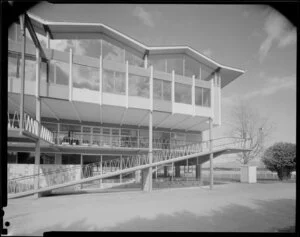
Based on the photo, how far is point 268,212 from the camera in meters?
6.92

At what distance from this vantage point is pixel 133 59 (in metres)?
14.7

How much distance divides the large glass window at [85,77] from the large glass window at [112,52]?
1504mm

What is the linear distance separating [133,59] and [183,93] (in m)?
4.44

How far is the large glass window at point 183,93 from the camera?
1463 centimetres

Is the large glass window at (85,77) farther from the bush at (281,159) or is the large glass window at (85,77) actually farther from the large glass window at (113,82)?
the bush at (281,159)

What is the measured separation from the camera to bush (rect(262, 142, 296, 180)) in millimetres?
17828

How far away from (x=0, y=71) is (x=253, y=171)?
19.3 metres

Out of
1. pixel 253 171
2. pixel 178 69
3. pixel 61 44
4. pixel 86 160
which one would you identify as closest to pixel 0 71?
pixel 61 44

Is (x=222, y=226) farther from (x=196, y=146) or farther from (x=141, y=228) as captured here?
(x=196, y=146)

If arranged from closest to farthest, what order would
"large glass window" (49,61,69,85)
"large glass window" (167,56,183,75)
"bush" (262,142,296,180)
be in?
"large glass window" (49,61,69,85), "large glass window" (167,56,183,75), "bush" (262,142,296,180)

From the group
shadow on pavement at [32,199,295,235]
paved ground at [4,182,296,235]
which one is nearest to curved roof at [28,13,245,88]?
paved ground at [4,182,296,235]

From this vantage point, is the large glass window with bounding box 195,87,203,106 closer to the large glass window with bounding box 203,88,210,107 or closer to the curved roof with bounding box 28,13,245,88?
the large glass window with bounding box 203,88,210,107

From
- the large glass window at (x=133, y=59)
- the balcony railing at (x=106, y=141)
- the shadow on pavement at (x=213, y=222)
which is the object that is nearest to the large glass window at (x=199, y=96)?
the balcony railing at (x=106, y=141)

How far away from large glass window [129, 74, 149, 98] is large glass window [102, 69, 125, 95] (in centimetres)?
53
